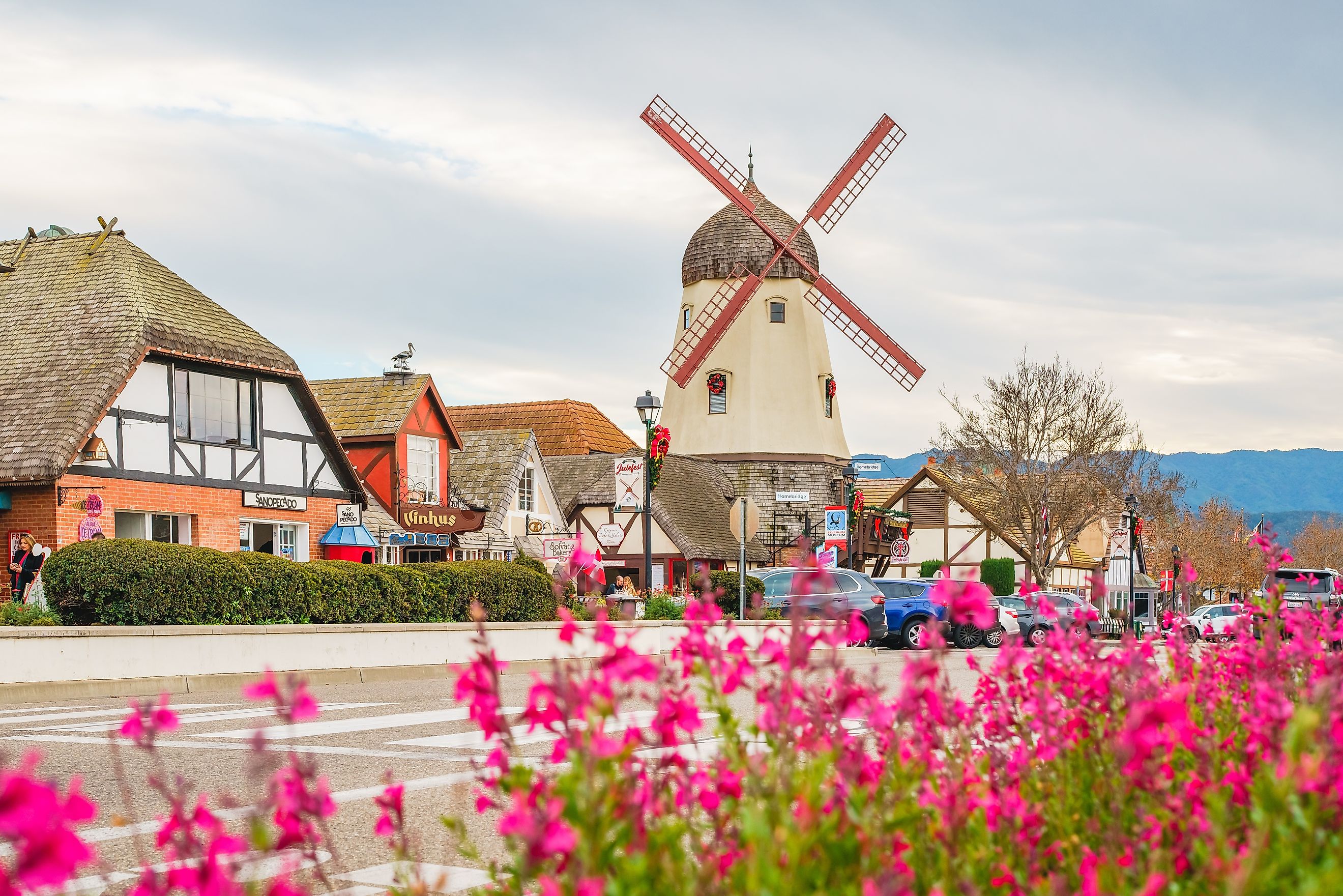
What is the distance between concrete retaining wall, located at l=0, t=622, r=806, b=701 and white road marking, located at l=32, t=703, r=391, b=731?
2.42m

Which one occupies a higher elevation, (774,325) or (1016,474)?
(774,325)

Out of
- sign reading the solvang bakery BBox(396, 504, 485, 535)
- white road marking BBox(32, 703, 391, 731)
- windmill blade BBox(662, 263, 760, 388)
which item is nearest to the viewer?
white road marking BBox(32, 703, 391, 731)

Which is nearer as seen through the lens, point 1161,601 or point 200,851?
point 200,851

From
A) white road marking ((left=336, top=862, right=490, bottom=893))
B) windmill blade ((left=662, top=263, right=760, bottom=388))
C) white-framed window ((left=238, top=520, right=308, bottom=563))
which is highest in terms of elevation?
windmill blade ((left=662, top=263, right=760, bottom=388))

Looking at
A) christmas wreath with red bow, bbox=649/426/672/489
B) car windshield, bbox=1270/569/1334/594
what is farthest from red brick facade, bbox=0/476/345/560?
car windshield, bbox=1270/569/1334/594

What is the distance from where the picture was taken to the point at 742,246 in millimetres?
56438

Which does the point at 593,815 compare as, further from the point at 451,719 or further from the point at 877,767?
the point at 451,719

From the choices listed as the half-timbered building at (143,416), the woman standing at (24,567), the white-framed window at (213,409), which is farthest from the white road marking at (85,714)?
the white-framed window at (213,409)

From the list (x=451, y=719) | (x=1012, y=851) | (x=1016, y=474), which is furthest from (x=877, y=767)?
(x=1016, y=474)

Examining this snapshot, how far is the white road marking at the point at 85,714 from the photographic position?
1438 centimetres

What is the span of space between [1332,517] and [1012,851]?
578ft

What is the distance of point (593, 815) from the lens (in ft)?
9.24

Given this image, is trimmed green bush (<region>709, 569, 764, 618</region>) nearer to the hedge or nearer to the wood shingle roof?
the hedge

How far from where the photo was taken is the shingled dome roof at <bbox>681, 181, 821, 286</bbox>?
185ft
